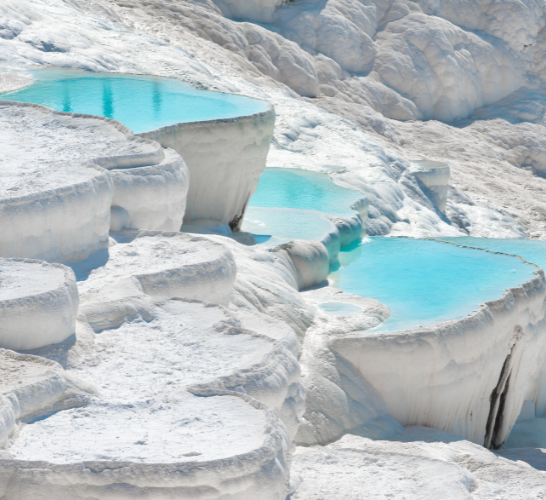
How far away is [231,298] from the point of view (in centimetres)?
521

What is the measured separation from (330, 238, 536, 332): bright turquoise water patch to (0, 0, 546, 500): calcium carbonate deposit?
1.3 inches

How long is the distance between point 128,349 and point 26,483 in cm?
104

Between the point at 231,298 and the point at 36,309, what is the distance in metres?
2.18

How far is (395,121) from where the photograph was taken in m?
18.4

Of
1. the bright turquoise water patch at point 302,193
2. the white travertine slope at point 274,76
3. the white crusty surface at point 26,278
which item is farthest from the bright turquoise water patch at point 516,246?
the white crusty surface at point 26,278

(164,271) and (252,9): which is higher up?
(252,9)

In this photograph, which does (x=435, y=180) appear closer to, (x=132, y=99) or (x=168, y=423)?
(x=132, y=99)

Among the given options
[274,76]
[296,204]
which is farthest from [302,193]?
[274,76]

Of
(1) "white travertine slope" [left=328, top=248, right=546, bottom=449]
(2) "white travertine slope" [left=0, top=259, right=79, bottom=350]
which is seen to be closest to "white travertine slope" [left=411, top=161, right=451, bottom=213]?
(1) "white travertine slope" [left=328, top=248, right=546, bottom=449]

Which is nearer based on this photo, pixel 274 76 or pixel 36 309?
pixel 36 309

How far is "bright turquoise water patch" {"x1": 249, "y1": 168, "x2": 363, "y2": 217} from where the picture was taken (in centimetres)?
898

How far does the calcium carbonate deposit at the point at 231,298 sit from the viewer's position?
275 centimetres

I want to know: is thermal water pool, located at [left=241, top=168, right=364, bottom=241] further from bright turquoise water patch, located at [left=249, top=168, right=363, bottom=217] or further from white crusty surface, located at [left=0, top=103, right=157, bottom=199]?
white crusty surface, located at [left=0, top=103, right=157, bottom=199]

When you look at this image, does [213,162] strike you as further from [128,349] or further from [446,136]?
[446,136]
